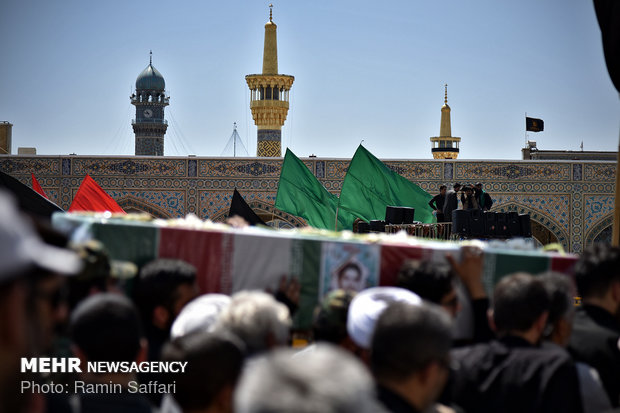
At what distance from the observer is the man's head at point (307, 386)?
37.5 inches

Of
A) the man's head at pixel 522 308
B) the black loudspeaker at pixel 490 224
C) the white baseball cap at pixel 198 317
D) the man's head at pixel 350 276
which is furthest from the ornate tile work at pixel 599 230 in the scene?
the white baseball cap at pixel 198 317

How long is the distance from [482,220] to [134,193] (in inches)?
446

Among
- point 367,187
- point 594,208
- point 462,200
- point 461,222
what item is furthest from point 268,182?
point 461,222

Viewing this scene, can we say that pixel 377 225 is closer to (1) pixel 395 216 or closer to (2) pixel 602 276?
(1) pixel 395 216

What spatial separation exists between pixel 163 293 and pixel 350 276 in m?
0.64

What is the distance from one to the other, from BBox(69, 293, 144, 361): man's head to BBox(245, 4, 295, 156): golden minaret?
67.2 feet

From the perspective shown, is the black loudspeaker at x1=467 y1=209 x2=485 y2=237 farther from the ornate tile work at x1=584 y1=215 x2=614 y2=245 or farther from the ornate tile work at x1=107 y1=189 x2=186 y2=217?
the ornate tile work at x1=107 y1=189 x2=186 y2=217

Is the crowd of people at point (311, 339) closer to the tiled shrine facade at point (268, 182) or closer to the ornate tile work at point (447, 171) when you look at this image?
the tiled shrine facade at point (268, 182)

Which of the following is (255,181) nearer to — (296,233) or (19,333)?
(296,233)

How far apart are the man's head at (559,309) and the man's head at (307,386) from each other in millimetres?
1144

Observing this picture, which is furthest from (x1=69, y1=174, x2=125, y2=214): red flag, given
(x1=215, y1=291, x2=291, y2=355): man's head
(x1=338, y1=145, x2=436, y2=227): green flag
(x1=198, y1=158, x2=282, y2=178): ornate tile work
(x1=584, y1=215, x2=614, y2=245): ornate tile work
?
(x1=584, y1=215, x2=614, y2=245): ornate tile work

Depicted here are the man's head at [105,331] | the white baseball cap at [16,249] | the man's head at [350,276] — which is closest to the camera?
the white baseball cap at [16,249]

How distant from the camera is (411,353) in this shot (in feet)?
4.97

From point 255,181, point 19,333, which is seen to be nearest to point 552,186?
point 255,181
